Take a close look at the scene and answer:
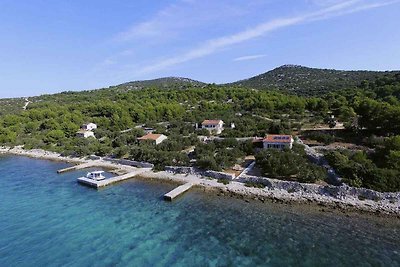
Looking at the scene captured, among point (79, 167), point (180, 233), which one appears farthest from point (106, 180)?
point (180, 233)

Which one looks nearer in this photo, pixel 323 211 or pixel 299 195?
pixel 323 211

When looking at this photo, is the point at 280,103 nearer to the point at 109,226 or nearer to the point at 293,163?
the point at 293,163

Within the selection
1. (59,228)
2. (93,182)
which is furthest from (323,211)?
(93,182)

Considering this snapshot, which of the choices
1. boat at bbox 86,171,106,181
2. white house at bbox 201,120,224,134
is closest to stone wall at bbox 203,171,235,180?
boat at bbox 86,171,106,181

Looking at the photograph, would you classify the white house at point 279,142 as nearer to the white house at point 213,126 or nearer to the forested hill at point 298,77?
the white house at point 213,126

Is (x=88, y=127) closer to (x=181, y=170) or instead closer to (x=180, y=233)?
(x=181, y=170)

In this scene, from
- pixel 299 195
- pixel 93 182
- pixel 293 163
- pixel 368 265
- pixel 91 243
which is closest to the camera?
pixel 368 265

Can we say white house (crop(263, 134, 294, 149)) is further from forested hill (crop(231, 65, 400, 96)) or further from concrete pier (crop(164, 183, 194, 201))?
forested hill (crop(231, 65, 400, 96))
